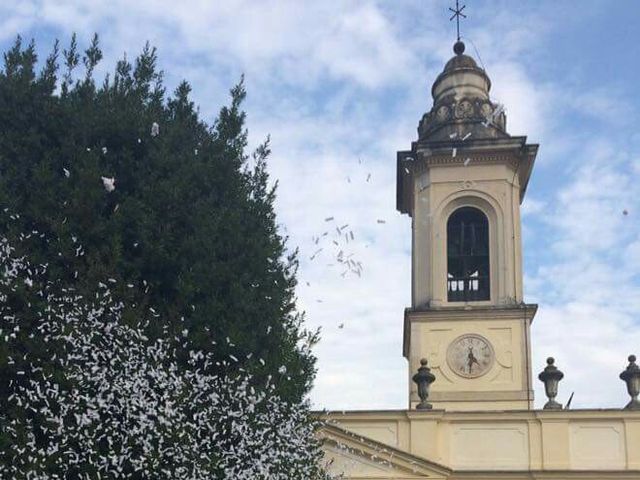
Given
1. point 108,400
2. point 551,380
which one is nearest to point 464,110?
point 551,380

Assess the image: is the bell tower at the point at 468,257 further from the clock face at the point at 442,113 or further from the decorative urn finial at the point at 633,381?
the decorative urn finial at the point at 633,381

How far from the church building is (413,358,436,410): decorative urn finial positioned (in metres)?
0.04

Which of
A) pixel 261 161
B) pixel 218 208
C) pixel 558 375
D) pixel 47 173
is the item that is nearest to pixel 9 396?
pixel 47 173

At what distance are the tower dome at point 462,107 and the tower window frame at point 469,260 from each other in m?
2.16

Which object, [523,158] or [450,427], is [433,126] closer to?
[523,158]

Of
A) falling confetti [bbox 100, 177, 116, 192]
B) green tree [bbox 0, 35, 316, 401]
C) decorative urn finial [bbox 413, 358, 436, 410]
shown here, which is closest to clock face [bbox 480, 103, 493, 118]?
decorative urn finial [bbox 413, 358, 436, 410]

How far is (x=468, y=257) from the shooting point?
85.4ft

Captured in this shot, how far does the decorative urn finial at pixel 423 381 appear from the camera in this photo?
929 inches

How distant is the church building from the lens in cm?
2320

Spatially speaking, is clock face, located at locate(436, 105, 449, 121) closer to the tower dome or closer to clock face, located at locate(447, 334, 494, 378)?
the tower dome

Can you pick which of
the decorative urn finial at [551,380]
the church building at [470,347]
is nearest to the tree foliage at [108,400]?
the church building at [470,347]

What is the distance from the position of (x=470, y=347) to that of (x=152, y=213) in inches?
658

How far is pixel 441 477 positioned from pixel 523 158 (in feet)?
27.6

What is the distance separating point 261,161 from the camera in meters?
11.0
